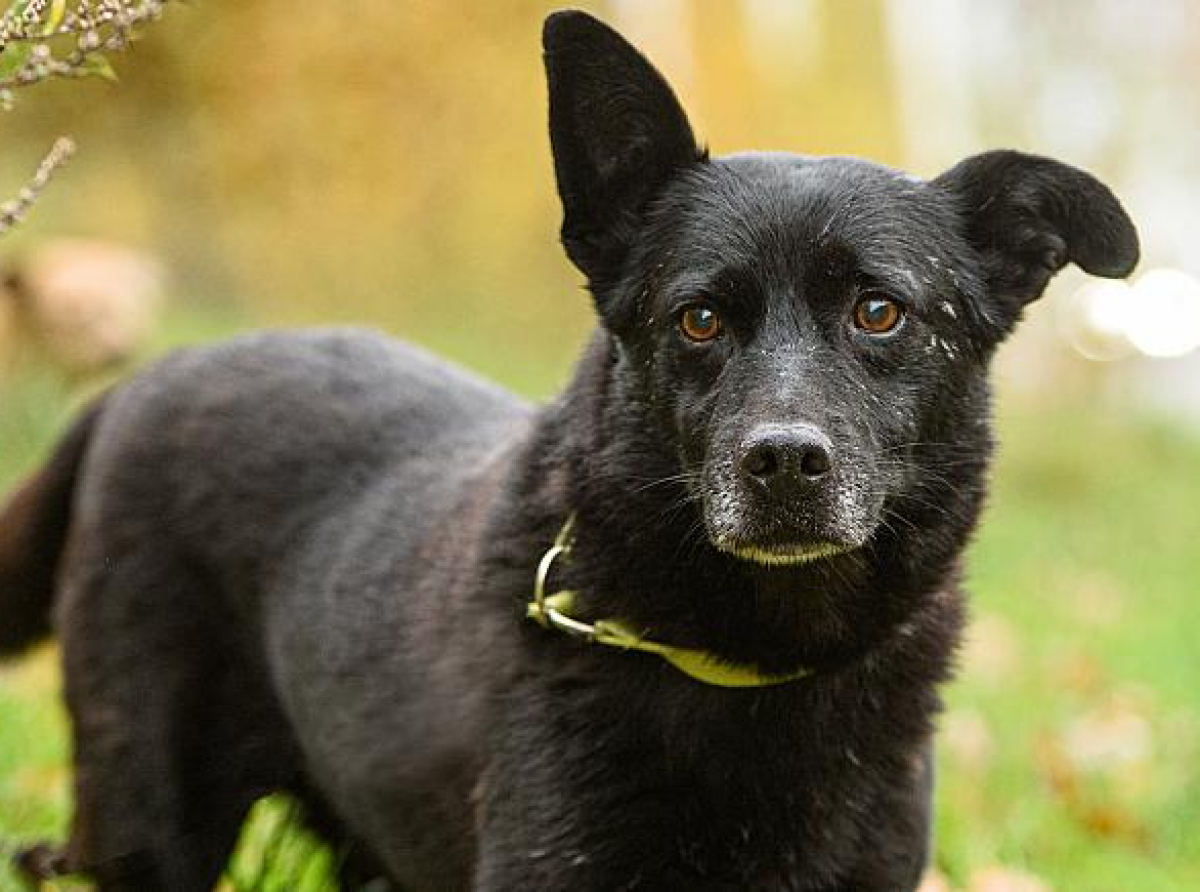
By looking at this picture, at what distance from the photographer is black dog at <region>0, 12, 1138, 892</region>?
2977 millimetres

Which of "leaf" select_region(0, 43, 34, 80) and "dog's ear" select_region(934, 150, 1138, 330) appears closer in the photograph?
"leaf" select_region(0, 43, 34, 80)

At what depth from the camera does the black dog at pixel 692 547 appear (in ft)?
9.77

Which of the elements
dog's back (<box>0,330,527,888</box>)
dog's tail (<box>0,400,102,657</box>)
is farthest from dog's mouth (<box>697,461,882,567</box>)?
dog's tail (<box>0,400,102,657</box>)

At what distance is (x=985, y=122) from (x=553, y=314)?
22.7 ft

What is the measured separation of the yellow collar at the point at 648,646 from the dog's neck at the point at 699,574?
0.02m

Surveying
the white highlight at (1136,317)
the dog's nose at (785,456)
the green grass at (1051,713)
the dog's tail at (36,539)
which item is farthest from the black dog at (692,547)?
the white highlight at (1136,317)

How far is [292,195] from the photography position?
1201 cm

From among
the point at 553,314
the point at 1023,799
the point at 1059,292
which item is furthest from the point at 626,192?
the point at 1059,292

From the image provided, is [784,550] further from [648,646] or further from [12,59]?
[12,59]

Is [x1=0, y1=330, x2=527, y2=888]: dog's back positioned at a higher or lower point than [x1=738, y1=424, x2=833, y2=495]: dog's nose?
lower

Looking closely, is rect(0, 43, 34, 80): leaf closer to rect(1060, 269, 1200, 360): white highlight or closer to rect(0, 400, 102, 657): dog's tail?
rect(0, 400, 102, 657): dog's tail

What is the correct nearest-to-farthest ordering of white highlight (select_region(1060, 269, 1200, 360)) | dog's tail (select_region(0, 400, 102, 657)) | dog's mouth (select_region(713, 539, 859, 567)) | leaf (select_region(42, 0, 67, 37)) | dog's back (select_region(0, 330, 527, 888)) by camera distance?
leaf (select_region(42, 0, 67, 37)) → dog's mouth (select_region(713, 539, 859, 567)) → dog's back (select_region(0, 330, 527, 888)) → dog's tail (select_region(0, 400, 102, 657)) → white highlight (select_region(1060, 269, 1200, 360))

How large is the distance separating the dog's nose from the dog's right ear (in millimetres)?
568

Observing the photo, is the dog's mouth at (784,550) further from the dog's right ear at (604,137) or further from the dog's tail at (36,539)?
the dog's tail at (36,539)
